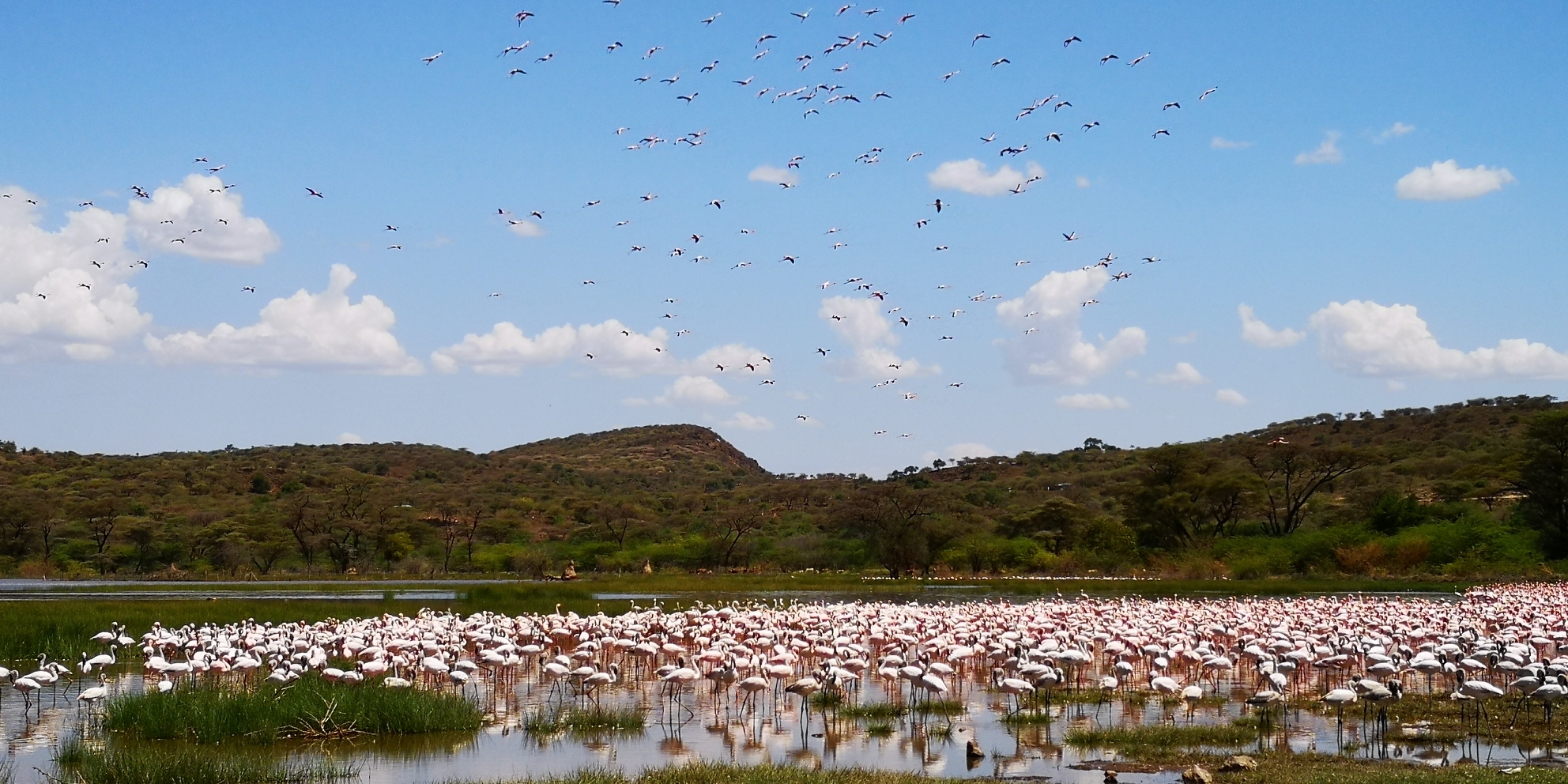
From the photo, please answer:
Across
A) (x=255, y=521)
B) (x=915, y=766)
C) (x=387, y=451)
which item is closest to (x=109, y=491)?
(x=255, y=521)

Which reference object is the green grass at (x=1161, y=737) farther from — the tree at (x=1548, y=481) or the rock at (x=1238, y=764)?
the tree at (x=1548, y=481)

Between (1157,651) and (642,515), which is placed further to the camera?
(642,515)

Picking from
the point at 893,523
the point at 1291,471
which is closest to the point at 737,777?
the point at 893,523

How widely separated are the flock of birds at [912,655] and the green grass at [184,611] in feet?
3.53

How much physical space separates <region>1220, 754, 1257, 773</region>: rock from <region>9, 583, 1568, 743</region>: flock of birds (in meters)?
2.53

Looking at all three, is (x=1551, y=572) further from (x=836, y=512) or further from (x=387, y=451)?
(x=387, y=451)

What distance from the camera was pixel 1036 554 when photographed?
2394 inches

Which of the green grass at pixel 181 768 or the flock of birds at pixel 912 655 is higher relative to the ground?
the flock of birds at pixel 912 655

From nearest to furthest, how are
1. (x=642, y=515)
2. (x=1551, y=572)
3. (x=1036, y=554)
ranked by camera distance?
(x=1551, y=572) < (x=1036, y=554) < (x=642, y=515)

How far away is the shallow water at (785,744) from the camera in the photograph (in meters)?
15.3

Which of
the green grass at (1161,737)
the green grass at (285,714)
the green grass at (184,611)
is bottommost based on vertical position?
the green grass at (1161,737)

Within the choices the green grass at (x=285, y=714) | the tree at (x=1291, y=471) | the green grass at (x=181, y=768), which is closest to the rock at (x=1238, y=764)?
the green grass at (x=181, y=768)

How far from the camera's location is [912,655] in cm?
2495

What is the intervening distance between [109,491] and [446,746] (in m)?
90.6
